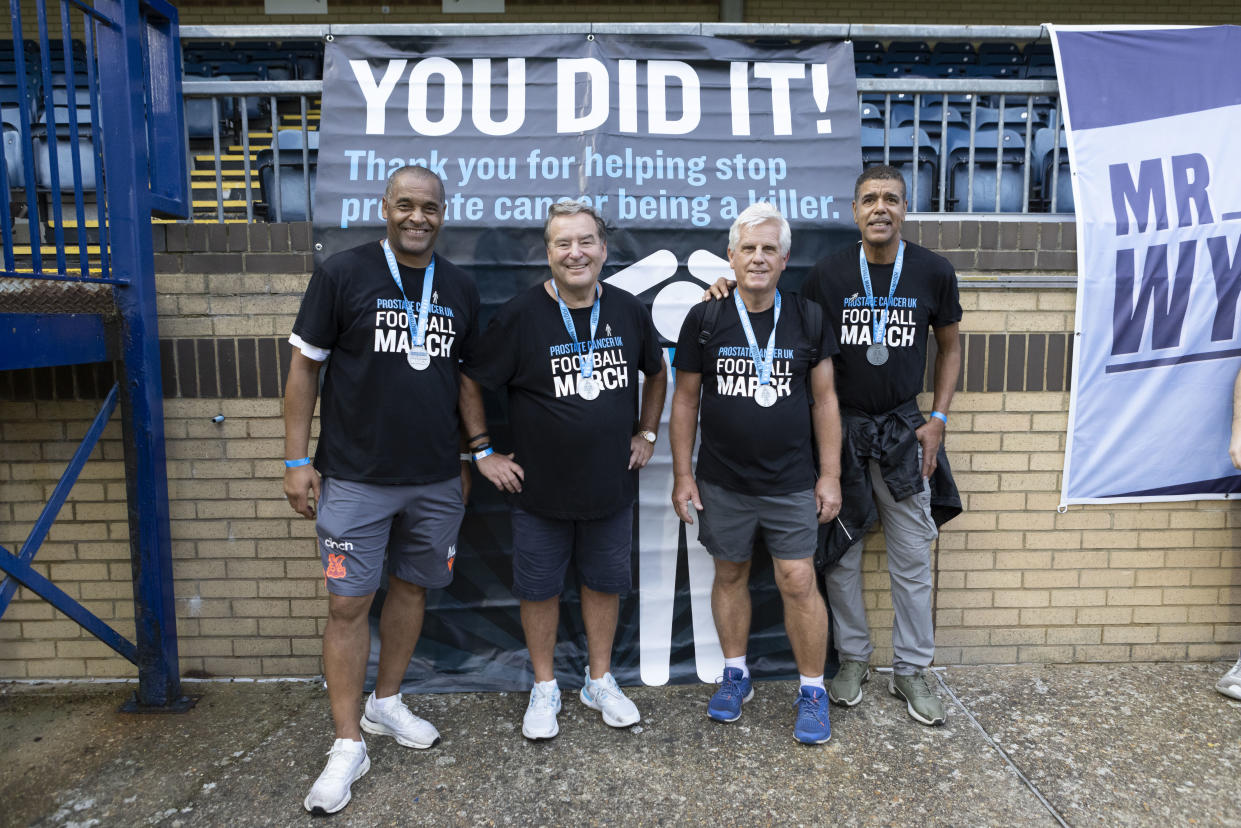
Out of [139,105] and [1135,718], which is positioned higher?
[139,105]

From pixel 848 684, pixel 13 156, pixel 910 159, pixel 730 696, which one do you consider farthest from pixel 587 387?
pixel 13 156

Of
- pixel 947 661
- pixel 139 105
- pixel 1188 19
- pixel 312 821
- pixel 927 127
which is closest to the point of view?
pixel 312 821

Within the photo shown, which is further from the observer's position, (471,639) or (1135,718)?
(471,639)

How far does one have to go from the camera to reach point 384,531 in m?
2.81

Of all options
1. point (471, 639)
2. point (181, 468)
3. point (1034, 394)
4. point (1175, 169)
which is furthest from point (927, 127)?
point (181, 468)

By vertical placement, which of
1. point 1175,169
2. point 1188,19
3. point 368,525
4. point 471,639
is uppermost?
point 1188,19

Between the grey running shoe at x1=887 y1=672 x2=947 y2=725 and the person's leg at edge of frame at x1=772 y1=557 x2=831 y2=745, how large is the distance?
36 cm

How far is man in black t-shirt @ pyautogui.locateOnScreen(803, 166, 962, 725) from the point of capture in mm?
3064

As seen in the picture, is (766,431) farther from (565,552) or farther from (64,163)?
(64,163)

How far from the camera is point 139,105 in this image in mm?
3119

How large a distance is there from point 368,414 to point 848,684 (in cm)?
216

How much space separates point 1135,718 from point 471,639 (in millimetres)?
2682

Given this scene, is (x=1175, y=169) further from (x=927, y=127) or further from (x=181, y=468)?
(x=181, y=468)

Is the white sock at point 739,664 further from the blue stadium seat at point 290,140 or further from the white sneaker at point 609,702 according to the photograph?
the blue stadium seat at point 290,140
